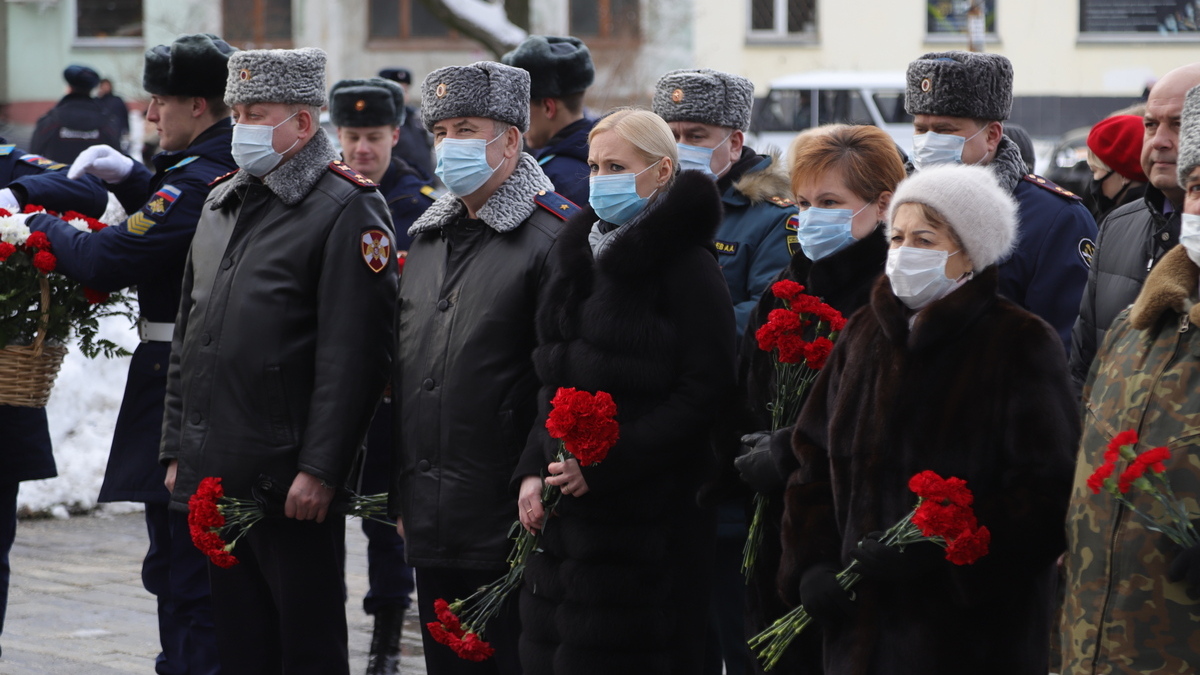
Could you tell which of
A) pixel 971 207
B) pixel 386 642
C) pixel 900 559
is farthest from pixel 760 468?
pixel 386 642

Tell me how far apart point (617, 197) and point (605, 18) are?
26684 millimetres

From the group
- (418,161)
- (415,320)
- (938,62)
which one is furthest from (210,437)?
(418,161)

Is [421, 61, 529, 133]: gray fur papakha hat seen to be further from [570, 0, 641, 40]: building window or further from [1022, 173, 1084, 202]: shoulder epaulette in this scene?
[570, 0, 641, 40]: building window

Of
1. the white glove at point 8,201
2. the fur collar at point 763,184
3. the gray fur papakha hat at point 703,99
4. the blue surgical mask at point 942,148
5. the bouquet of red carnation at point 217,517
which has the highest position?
the gray fur papakha hat at point 703,99

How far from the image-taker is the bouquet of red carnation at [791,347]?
12.4ft

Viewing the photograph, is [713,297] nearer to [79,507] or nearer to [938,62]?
[938,62]

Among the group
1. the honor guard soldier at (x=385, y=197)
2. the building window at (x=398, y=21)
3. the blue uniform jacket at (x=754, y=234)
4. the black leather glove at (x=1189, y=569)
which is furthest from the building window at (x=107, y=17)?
the black leather glove at (x=1189, y=569)

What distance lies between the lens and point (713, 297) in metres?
3.98

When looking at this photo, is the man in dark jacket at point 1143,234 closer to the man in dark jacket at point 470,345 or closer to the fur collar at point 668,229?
the fur collar at point 668,229

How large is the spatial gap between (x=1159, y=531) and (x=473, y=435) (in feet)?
6.58

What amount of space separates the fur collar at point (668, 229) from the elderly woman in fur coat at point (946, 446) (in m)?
0.63

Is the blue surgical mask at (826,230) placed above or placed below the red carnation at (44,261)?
above

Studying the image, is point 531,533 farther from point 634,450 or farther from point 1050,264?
point 1050,264

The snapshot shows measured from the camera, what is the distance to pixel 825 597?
3439 mm
